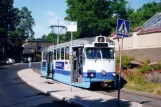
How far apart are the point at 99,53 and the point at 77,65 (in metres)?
1.81

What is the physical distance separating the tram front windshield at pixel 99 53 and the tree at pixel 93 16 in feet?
100

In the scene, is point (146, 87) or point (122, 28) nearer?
point (122, 28)

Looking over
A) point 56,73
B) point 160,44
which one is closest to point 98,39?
point 56,73

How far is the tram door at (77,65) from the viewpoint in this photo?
17628 millimetres

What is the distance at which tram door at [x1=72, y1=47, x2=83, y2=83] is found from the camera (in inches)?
694

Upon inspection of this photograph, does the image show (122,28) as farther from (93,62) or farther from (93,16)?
(93,16)

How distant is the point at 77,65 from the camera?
17984 mm

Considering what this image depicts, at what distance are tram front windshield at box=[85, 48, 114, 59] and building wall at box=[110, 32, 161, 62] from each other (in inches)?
284

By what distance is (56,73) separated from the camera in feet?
73.1

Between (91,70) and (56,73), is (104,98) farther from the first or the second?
(56,73)

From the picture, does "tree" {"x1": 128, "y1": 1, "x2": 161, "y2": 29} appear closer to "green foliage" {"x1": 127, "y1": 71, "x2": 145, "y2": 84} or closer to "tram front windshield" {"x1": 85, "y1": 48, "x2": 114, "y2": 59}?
"green foliage" {"x1": 127, "y1": 71, "x2": 145, "y2": 84}

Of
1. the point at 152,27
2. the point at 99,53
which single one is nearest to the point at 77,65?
the point at 99,53

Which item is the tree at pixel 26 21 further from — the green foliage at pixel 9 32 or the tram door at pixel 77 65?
the tram door at pixel 77 65

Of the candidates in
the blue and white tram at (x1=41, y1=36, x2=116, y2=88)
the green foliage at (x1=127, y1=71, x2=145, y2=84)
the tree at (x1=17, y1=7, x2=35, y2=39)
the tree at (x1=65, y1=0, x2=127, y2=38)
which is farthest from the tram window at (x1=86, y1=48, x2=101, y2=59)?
→ the tree at (x1=17, y1=7, x2=35, y2=39)
